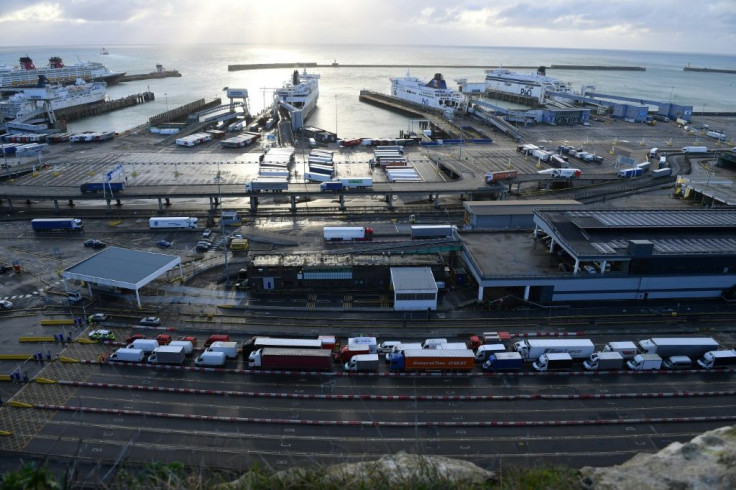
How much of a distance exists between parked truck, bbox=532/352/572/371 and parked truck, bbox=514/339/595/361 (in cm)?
51

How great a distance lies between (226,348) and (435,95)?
296ft

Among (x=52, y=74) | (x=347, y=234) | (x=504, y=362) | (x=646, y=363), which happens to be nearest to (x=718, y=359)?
(x=646, y=363)

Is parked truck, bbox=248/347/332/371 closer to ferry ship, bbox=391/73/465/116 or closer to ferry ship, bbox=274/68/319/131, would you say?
ferry ship, bbox=274/68/319/131

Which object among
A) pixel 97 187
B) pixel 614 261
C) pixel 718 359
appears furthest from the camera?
pixel 97 187

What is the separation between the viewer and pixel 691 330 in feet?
93.8

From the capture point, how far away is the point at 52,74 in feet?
435

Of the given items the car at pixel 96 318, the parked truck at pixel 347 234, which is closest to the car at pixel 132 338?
the car at pixel 96 318

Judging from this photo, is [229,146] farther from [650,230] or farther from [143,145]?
[650,230]

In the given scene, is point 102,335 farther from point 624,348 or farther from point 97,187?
point 624,348

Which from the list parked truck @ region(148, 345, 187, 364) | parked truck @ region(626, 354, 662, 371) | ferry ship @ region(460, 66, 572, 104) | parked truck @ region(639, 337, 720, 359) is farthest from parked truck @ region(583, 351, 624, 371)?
ferry ship @ region(460, 66, 572, 104)

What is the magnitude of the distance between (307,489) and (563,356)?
55.9 ft

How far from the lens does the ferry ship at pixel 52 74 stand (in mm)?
121312

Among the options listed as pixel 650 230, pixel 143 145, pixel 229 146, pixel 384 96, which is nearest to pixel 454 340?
pixel 650 230

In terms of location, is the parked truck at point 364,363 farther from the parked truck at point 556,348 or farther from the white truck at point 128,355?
the white truck at point 128,355
